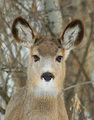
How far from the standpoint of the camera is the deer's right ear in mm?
5047

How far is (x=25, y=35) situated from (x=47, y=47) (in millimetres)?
533

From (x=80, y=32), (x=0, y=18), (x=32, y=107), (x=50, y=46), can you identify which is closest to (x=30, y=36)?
(x=50, y=46)

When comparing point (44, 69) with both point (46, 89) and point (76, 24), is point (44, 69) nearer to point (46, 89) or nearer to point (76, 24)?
point (46, 89)

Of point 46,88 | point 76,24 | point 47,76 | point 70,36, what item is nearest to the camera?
point 47,76

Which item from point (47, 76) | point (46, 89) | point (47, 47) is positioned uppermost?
point (47, 47)

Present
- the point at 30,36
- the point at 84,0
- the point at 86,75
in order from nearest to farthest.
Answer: the point at 30,36, the point at 86,75, the point at 84,0

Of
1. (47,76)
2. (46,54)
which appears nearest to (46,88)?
(47,76)

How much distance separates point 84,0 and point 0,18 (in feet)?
23.7

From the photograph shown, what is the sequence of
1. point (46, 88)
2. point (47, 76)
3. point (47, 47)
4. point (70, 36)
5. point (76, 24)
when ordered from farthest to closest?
point (70, 36), point (76, 24), point (47, 47), point (46, 88), point (47, 76)

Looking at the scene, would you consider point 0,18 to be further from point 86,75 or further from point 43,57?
point 86,75

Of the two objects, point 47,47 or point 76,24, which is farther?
point 76,24

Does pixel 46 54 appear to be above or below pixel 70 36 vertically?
below

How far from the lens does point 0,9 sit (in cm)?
726

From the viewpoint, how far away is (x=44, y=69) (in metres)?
4.53
